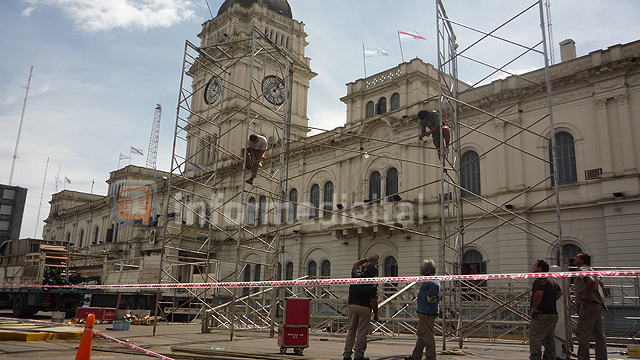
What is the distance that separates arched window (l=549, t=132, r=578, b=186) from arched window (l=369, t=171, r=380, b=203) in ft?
32.5

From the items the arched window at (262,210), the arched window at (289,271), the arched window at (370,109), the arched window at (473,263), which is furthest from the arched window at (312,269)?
the arched window at (473,263)

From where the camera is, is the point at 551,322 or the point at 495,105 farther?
the point at 495,105

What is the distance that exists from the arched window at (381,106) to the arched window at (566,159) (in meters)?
10.2

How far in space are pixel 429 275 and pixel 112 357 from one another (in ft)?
18.3

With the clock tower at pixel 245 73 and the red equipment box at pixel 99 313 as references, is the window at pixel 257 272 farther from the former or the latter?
the red equipment box at pixel 99 313

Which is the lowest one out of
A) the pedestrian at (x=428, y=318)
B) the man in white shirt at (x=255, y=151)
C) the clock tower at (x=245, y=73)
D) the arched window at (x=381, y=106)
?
the pedestrian at (x=428, y=318)

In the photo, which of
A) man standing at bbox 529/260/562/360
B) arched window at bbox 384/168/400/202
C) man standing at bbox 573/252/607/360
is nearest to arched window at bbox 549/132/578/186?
arched window at bbox 384/168/400/202

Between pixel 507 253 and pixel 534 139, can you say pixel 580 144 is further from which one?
pixel 507 253

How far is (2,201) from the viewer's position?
22359mm

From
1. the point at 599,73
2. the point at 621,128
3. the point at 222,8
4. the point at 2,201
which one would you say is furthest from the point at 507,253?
the point at 222,8

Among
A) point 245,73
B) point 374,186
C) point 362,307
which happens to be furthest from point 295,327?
point 245,73

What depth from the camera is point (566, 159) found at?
21609mm

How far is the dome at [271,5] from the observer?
43059mm

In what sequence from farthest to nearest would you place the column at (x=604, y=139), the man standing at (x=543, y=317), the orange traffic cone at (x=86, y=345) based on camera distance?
the column at (x=604, y=139)
the man standing at (x=543, y=317)
the orange traffic cone at (x=86, y=345)
